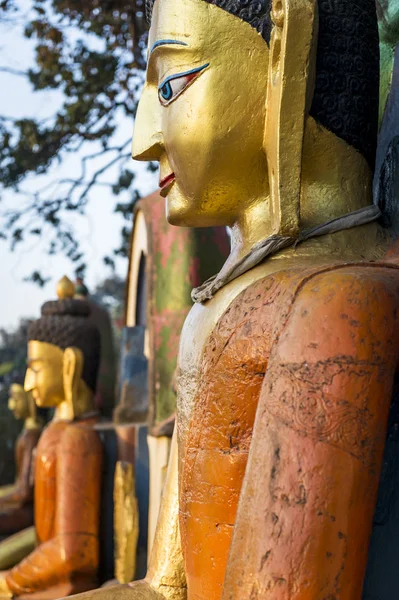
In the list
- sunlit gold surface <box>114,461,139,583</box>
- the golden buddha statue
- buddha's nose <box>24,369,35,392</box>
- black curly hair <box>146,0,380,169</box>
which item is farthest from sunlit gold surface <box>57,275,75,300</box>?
black curly hair <box>146,0,380,169</box>

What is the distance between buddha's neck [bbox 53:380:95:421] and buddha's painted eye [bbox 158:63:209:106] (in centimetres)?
337

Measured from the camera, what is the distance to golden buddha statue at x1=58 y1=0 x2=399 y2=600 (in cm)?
101

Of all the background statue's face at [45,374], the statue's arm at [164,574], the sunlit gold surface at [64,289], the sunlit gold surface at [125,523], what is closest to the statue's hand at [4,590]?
the sunlit gold surface at [125,523]

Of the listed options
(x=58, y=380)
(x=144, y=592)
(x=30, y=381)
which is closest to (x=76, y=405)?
(x=58, y=380)

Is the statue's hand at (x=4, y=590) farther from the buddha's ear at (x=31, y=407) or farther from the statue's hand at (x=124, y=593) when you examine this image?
the buddha's ear at (x=31, y=407)

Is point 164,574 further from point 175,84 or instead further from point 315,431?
point 175,84

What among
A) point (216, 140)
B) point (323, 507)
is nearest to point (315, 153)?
point (216, 140)

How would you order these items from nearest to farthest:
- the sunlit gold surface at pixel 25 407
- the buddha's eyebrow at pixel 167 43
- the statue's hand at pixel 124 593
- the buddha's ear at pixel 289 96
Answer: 1. the buddha's ear at pixel 289 96
2. the buddha's eyebrow at pixel 167 43
3. the statue's hand at pixel 124 593
4. the sunlit gold surface at pixel 25 407

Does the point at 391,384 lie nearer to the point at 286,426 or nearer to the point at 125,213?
the point at 286,426

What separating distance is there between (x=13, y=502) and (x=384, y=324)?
5.36 meters

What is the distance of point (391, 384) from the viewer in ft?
3.45

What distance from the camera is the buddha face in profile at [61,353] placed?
15.3 feet

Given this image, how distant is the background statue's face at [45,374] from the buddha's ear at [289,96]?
3.54 metres

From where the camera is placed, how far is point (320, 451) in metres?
1.01
